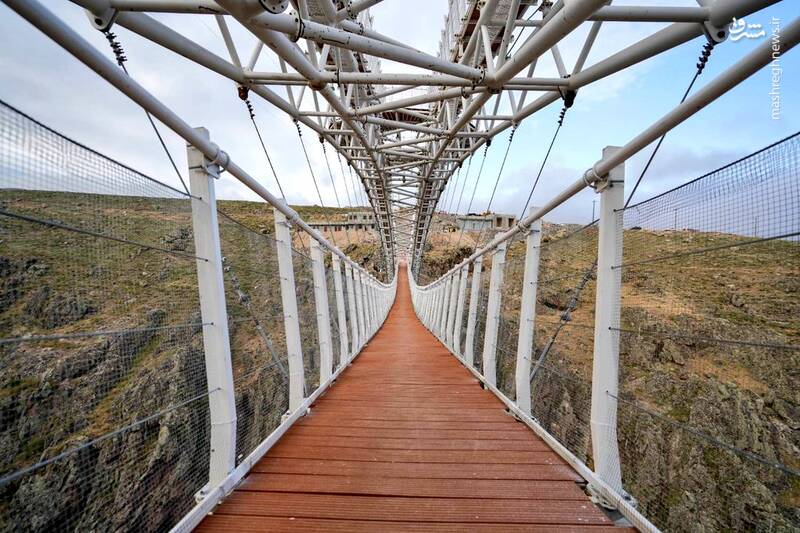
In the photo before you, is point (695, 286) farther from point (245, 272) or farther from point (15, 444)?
point (15, 444)

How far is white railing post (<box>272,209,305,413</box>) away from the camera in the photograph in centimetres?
248

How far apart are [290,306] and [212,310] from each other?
94 centimetres

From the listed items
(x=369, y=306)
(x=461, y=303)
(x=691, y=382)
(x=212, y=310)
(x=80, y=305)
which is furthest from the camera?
(x=691, y=382)

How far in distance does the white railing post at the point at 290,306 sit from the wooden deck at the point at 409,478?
9.2 inches

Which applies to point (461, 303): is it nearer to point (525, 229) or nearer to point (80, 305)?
point (525, 229)

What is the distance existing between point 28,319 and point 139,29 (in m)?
2.96

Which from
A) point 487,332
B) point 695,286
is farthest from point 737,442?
point 487,332

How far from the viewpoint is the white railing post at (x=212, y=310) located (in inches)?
63.4

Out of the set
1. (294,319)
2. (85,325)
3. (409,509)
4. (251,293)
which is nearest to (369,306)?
(251,293)

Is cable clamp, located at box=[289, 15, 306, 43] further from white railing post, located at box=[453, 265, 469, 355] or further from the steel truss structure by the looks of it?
white railing post, located at box=[453, 265, 469, 355]

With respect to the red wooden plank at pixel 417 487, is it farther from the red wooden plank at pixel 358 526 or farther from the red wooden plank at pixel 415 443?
the red wooden plank at pixel 415 443

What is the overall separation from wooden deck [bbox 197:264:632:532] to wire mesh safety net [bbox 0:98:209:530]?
0.53 meters

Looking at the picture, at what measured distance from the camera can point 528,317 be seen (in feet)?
8.44

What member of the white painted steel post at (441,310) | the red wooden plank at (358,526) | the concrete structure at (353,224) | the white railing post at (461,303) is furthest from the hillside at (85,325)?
the concrete structure at (353,224)
